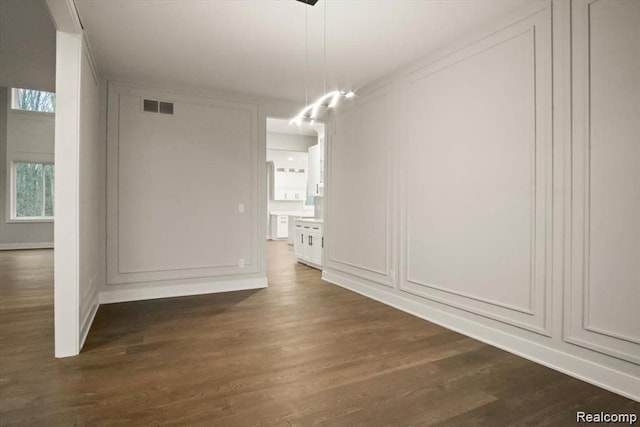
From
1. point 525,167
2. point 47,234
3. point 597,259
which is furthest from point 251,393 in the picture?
point 47,234

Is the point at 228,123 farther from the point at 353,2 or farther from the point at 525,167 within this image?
the point at 525,167

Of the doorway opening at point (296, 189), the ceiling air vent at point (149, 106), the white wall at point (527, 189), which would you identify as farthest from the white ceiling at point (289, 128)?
the white wall at point (527, 189)

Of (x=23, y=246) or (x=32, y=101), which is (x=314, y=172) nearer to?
(x=32, y=101)

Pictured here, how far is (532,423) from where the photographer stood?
189 cm

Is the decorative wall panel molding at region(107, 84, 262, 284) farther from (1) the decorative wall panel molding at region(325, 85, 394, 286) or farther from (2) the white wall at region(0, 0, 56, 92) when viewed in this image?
(1) the decorative wall panel molding at region(325, 85, 394, 286)

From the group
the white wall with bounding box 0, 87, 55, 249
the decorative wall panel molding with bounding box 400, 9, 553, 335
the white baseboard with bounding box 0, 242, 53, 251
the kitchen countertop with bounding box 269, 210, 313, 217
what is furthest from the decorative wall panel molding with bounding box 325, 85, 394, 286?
the white baseboard with bounding box 0, 242, 53, 251

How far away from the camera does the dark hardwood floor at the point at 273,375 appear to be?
6.43 ft

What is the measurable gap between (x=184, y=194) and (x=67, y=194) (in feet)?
6.52

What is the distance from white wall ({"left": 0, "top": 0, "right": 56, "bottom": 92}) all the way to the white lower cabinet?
4.30 metres

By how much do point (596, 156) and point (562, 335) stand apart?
49.2 inches

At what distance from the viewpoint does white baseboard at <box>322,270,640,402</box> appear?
7.28 ft

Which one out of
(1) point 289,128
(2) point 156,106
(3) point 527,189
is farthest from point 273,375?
(1) point 289,128

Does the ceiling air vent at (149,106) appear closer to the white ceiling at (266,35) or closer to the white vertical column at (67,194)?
the white ceiling at (266,35)

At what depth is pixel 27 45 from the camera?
3.82 metres
